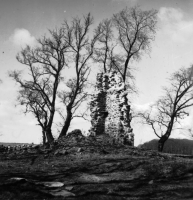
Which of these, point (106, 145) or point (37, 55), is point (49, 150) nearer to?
point (106, 145)

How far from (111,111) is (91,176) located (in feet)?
22.4

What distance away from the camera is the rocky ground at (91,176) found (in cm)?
476

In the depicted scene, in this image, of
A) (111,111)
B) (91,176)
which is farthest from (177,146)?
(91,176)

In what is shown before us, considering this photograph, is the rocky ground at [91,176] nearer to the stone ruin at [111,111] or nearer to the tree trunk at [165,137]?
the stone ruin at [111,111]

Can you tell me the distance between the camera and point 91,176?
6.25 meters

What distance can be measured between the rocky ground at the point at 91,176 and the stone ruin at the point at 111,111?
96.9 inches

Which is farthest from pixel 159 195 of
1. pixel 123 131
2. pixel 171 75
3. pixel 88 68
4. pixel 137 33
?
pixel 171 75

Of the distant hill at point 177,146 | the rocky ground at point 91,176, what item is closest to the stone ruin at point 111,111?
the rocky ground at point 91,176

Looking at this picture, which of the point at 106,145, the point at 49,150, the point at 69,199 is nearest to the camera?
the point at 69,199

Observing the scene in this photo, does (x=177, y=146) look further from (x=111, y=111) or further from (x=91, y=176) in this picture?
(x=91, y=176)

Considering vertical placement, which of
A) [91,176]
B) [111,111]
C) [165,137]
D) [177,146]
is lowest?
[91,176]

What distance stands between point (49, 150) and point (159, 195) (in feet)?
20.1

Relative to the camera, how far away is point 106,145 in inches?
417

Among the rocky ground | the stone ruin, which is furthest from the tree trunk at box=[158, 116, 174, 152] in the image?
the rocky ground
